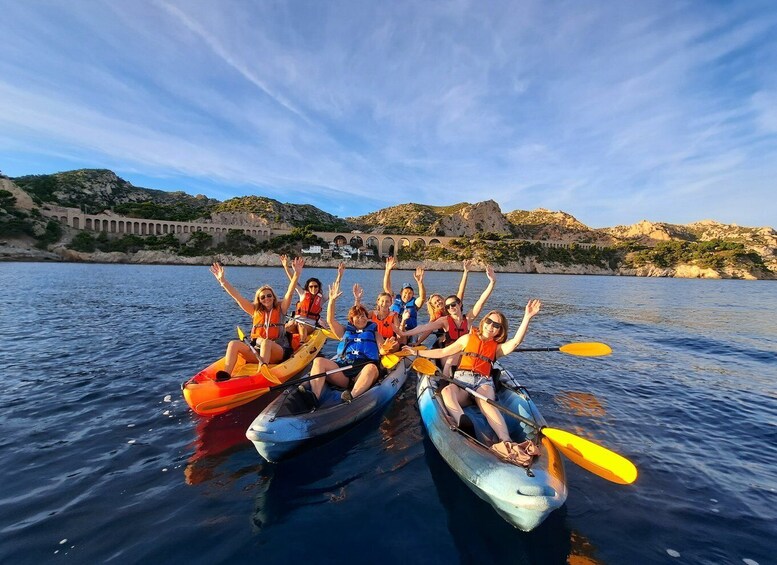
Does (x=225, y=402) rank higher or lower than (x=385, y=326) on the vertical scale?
lower

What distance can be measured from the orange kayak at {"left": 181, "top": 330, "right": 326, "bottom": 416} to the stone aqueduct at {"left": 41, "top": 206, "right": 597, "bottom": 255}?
93.7 meters

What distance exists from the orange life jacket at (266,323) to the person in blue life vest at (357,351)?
1495 mm

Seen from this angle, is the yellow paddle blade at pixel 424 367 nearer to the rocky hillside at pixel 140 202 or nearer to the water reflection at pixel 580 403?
the water reflection at pixel 580 403

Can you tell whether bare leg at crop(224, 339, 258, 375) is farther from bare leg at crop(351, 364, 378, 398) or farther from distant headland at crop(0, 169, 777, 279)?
distant headland at crop(0, 169, 777, 279)

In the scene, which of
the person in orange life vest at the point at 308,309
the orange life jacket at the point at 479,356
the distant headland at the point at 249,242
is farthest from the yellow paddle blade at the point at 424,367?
the distant headland at the point at 249,242

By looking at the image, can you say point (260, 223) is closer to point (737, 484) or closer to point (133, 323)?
point (133, 323)

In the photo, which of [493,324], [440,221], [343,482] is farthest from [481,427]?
[440,221]

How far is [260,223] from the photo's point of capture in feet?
Result: 379

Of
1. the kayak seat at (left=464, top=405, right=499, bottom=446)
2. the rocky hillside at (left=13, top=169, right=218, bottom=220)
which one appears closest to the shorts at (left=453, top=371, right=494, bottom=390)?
the kayak seat at (left=464, top=405, right=499, bottom=446)

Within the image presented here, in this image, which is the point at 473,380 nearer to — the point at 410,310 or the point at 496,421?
the point at 496,421

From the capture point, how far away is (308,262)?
→ 91.2 m

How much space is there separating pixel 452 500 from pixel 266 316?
18.3 ft

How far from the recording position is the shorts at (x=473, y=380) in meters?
6.04

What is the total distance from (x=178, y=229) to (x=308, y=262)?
3842 cm
